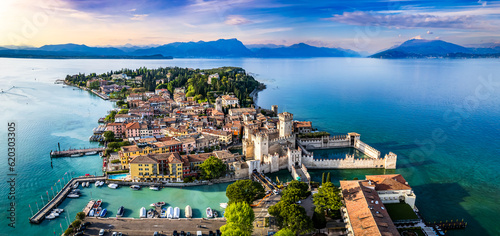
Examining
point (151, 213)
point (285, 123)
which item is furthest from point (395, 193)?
point (151, 213)

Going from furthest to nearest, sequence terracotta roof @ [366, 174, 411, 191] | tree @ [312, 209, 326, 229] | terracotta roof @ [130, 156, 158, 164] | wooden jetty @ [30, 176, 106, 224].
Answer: terracotta roof @ [130, 156, 158, 164] < terracotta roof @ [366, 174, 411, 191] < wooden jetty @ [30, 176, 106, 224] < tree @ [312, 209, 326, 229]

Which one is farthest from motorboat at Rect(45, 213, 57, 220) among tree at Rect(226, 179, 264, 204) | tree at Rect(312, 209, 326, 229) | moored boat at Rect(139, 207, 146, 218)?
tree at Rect(312, 209, 326, 229)

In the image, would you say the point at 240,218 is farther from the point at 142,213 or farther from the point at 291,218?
the point at 142,213

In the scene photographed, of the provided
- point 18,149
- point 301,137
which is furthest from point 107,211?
point 301,137

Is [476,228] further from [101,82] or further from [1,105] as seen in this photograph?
[101,82]

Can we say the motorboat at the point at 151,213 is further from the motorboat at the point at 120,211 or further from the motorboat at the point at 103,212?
the motorboat at the point at 103,212

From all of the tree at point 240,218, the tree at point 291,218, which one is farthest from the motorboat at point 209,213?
the tree at point 291,218

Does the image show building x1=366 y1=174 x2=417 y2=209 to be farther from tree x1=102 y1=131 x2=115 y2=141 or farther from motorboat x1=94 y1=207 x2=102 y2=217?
tree x1=102 y1=131 x2=115 y2=141
